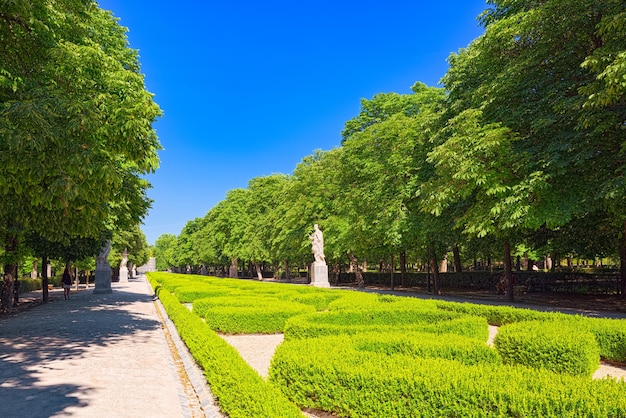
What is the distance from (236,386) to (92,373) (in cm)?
383

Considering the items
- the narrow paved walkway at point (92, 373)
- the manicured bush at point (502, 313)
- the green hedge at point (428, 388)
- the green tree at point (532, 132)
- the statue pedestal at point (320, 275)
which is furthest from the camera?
the statue pedestal at point (320, 275)

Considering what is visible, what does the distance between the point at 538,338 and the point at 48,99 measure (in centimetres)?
991

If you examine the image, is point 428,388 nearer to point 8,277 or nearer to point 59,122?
point 59,122

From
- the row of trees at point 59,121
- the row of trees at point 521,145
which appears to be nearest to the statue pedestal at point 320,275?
the row of trees at point 521,145

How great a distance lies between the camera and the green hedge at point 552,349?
23.1ft

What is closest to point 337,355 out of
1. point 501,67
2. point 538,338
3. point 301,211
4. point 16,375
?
point 538,338

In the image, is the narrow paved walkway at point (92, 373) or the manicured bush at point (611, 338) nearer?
the narrow paved walkway at point (92, 373)

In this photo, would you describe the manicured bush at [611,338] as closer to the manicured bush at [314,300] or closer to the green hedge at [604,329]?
the green hedge at [604,329]

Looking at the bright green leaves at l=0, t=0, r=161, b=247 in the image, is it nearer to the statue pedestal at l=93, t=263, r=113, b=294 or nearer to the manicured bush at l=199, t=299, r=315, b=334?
the manicured bush at l=199, t=299, r=315, b=334

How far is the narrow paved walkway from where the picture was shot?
5.65 m

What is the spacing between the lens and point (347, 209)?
3253 centimetres

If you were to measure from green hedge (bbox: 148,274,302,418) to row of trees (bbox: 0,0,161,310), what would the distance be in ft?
11.2

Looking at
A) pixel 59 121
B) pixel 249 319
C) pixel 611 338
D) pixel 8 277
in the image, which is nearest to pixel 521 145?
pixel 611 338

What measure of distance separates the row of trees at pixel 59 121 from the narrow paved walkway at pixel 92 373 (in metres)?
2.74
